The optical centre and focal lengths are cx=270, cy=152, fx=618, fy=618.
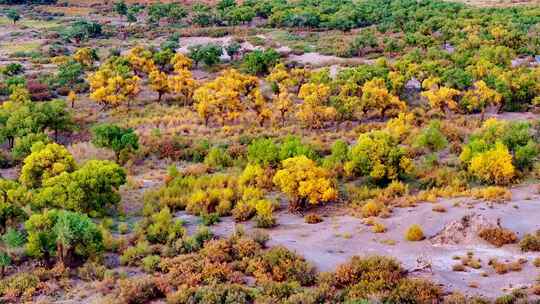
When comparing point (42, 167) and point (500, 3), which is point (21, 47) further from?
point (500, 3)

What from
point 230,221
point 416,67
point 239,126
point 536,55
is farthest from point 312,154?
point 536,55

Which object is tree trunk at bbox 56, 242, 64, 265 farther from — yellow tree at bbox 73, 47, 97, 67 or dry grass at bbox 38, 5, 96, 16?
dry grass at bbox 38, 5, 96, 16

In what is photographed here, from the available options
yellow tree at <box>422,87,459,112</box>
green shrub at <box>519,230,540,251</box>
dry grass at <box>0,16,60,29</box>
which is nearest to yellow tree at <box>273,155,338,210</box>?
green shrub at <box>519,230,540,251</box>

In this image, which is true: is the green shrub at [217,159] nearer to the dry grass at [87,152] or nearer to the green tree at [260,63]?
the dry grass at [87,152]

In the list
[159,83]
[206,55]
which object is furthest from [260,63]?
[159,83]

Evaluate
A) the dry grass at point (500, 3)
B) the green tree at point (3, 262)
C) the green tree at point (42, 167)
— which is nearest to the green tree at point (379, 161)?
the green tree at point (42, 167)

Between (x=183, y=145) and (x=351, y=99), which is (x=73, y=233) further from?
(x=351, y=99)
